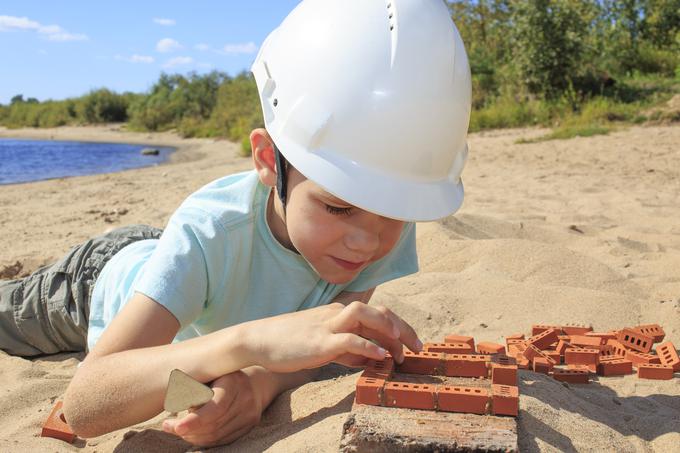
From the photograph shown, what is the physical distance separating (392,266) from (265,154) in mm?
884

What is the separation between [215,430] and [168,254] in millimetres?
559

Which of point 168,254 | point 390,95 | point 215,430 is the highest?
point 390,95

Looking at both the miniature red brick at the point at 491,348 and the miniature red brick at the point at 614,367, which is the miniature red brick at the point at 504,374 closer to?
the miniature red brick at the point at 491,348

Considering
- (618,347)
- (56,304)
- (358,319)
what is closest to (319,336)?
(358,319)

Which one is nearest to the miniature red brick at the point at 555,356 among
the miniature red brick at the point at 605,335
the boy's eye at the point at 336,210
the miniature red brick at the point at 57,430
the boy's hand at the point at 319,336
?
the miniature red brick at the point at 605,335

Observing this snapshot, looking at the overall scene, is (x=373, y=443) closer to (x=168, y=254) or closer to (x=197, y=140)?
(x=168, y=254)

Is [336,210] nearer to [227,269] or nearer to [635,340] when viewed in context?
[227,269]

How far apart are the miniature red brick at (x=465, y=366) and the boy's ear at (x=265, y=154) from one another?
778mm

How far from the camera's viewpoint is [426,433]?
1472 millimetres

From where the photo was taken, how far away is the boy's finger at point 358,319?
168 centimetres

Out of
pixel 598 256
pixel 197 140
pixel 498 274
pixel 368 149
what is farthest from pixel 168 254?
pixel 197 140

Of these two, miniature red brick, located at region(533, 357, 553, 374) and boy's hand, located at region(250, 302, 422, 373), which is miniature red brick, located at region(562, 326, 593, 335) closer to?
miniature red brick, located at region(533, 357, 553, 374)

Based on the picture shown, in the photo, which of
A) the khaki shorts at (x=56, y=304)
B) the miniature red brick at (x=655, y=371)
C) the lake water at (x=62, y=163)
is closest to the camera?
the miniature red brick at (x=655, y=371)

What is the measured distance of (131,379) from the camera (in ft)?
5.93
